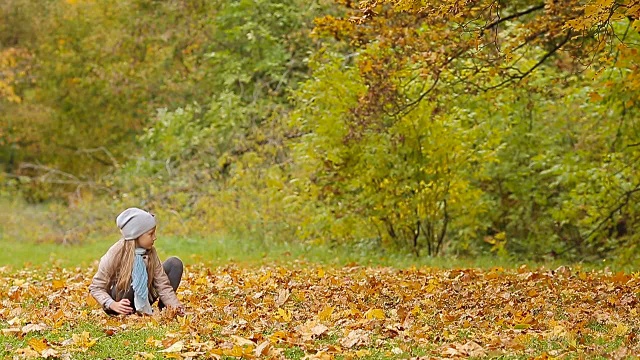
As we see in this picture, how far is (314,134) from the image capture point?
1455 centimetres

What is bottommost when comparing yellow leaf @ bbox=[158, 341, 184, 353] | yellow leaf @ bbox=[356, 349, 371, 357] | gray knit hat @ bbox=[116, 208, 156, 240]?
yellow leaf @ bbox=[356, 349, 371, 357]

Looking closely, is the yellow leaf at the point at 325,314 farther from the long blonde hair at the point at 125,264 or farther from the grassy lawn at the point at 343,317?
the long blonde hair at the point at 125,264

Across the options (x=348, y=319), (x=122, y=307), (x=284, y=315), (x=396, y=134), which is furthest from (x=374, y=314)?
(x=396, y=134)

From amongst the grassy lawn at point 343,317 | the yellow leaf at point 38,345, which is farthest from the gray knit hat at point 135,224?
the yellow leaf at point 38,345

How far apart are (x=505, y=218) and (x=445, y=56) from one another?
5.55m

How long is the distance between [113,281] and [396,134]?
717 centimetres

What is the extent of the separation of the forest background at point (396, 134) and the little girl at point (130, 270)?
2.57m

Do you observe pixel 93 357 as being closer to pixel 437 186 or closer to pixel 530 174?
pixel 437 186

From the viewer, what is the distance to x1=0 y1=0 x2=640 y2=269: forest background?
442 inches

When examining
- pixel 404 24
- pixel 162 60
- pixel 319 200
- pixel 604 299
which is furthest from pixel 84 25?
pixel 604 299

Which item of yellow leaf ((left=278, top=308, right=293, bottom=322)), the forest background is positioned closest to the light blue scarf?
yellow leaf ((left=278, top=308, right=293, bottom=322))

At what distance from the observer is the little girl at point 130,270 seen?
Answer: 6.90 m

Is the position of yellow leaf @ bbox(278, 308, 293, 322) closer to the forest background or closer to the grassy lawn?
the grassy lawn

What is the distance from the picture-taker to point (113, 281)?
278 inches
